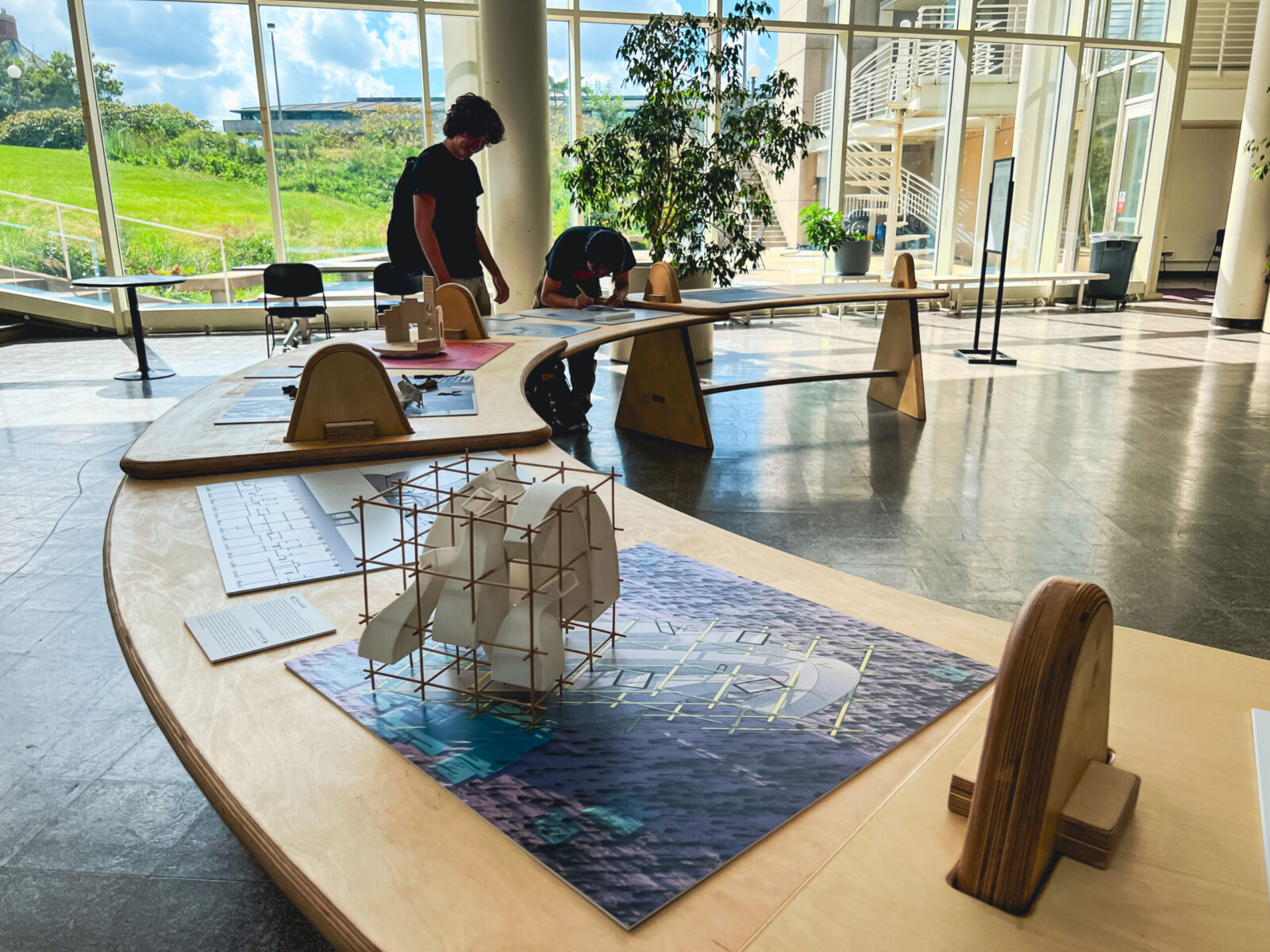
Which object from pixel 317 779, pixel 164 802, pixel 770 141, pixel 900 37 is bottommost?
pixel 164 802

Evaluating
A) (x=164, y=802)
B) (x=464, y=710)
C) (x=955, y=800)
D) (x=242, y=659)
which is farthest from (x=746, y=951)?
(x=164, y=802)

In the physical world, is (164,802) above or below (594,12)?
below

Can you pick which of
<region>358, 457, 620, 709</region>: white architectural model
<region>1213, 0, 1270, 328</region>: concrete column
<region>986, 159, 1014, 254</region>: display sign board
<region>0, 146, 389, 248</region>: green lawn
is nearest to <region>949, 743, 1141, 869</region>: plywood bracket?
<region>358, 457, 620, 709</region>: white architectural model

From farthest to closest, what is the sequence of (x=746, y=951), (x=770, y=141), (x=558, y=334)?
(x=770, y=141)
(x=558, y=334)
(x=746, y=951)

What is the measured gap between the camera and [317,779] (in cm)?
84

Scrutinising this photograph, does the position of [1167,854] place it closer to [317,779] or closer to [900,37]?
[317,779]

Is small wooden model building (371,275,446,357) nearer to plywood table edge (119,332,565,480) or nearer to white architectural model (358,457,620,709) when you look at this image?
plywood table edge (119,332,565,480)

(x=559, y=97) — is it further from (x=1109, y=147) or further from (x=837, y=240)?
(x=1109, y=147)

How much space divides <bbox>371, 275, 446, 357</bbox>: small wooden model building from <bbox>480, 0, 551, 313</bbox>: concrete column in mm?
4559

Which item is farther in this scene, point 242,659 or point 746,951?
point 242,659

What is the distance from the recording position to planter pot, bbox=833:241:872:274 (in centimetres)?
999

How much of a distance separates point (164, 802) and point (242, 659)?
46.0 inches

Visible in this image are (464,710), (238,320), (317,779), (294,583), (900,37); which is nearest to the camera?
(317,779)

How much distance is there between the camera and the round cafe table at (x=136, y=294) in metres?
5.99
